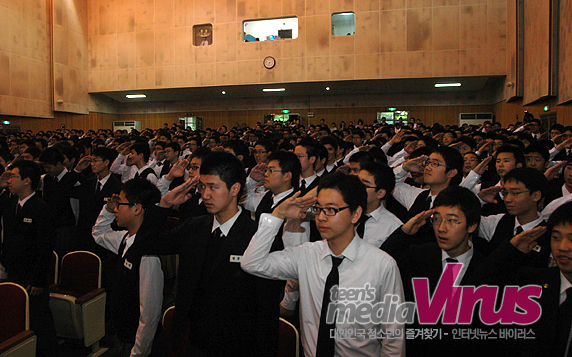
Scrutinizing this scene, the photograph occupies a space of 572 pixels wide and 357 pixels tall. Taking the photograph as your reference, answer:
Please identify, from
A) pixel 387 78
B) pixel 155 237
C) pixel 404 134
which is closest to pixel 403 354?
pixel 155 237

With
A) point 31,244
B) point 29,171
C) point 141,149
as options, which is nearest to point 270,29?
point 141,149

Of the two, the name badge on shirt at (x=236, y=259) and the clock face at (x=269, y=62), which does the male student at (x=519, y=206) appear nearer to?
the name badge on shirt at (x=236, y=259)

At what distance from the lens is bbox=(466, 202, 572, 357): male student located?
1.76 m

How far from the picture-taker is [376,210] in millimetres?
2898

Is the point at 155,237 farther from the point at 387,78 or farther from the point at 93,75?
the point at 93,75

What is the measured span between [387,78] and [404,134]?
7537 mm

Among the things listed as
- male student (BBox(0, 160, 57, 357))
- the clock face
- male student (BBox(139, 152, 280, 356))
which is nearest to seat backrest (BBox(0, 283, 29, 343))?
male student (BBox(0, 160, 57, 357))

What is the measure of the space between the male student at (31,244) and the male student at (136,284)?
66cm

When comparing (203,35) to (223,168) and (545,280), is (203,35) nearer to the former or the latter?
(223,168)

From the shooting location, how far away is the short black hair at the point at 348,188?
194 centimetres

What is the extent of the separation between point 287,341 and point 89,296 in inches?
68.5

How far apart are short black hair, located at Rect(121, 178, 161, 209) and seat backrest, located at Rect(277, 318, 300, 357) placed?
1286mm

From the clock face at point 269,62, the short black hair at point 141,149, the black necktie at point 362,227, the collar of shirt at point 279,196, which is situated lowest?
the black necktie at point 362,227

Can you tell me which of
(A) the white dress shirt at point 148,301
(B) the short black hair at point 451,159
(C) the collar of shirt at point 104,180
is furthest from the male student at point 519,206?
(C) the collar of shirt at point 104,180
